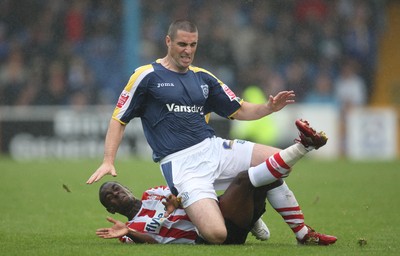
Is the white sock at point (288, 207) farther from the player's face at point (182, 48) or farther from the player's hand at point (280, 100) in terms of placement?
the player's face at point (182, 48)

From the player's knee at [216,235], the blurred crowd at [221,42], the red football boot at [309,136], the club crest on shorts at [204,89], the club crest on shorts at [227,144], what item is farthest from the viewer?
the blurred crowd at [221,42]

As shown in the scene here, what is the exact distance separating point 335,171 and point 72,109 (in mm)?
6048

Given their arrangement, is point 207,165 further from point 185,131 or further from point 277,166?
point 277,166

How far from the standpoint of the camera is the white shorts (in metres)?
7.57

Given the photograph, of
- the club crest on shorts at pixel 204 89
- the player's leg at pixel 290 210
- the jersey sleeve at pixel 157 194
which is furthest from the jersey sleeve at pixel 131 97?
the player's leg at pixel 290 210

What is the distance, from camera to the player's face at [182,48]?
777 centimetres

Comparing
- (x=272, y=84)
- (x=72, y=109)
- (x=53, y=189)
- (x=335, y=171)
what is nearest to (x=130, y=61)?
(x=72, y=109)

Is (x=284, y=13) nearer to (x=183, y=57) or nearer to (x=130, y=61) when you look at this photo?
(x=130, y=61)

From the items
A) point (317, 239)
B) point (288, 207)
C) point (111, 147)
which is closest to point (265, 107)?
point (288, 207)

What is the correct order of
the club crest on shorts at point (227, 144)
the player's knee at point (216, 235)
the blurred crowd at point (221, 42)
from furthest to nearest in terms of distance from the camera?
the blurred crowd at point (221, 42)
the club crest on shorts at point (227, 144)
the player's knee at point (216, 235)

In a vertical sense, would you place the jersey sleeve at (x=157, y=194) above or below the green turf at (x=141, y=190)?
above

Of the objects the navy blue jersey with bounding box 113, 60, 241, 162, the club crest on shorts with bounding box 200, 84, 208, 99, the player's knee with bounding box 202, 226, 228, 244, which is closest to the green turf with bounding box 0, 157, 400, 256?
the player's knee with bounding box 202, 226, 228, 244

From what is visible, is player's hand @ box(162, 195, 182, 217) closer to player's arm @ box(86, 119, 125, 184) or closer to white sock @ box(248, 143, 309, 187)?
player's arm @ box(86, 119, 125, 184)

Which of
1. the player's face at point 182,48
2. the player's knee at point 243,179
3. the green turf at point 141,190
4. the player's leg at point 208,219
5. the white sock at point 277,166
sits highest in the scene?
the player's face at point 182,48
